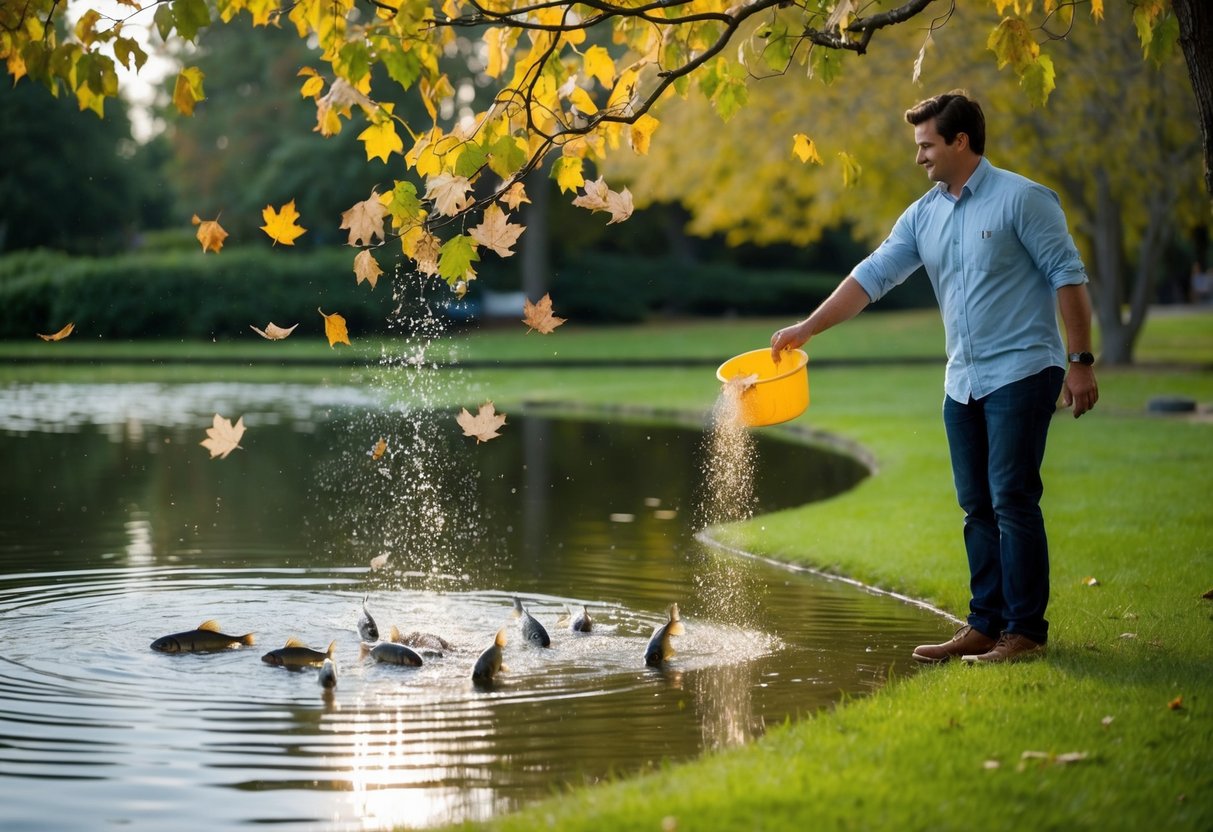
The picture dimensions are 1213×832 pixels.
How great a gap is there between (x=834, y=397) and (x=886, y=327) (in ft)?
78.4

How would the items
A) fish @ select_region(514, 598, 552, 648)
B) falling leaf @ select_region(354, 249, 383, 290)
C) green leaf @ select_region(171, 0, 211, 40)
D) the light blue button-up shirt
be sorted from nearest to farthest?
green leaf @ select_region(171, 0, 211, 40) < the light blue button-up shirt < falling leaf @ select_region(354, 249, 383, 290) < fish @ select_region(514, 598, 552, 648)

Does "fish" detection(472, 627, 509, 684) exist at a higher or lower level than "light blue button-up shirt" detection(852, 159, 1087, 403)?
lower

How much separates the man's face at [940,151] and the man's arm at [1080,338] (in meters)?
0.72

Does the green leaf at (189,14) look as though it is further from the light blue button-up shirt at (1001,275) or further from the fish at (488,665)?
the light blue button-up shirt at (1001,275)

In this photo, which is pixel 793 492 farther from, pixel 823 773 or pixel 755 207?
pixel 755 207

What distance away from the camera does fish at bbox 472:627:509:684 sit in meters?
7.01

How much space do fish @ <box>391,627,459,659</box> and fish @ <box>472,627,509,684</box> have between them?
1.82ft

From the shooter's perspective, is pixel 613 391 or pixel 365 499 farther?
pixel 613 391

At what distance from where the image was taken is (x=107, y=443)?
62.7 feet

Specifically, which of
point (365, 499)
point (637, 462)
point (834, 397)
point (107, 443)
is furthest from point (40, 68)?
point (834, 397)

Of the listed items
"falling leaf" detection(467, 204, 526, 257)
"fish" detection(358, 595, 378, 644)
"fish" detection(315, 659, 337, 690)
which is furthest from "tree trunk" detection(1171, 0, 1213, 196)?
"fish" detection(358, 595, 378, 644)

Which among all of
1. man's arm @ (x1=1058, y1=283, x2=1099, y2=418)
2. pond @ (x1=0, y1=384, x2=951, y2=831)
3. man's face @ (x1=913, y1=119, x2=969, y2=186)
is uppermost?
man's face @ (x1=913, y1=119, x2=969, y2=186)

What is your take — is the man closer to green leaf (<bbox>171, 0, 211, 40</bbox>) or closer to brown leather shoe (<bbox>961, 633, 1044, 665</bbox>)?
brown leather shoe (<bbox>961, 633, 1044, 665</bbox>)

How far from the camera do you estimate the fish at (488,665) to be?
→ 701cm
